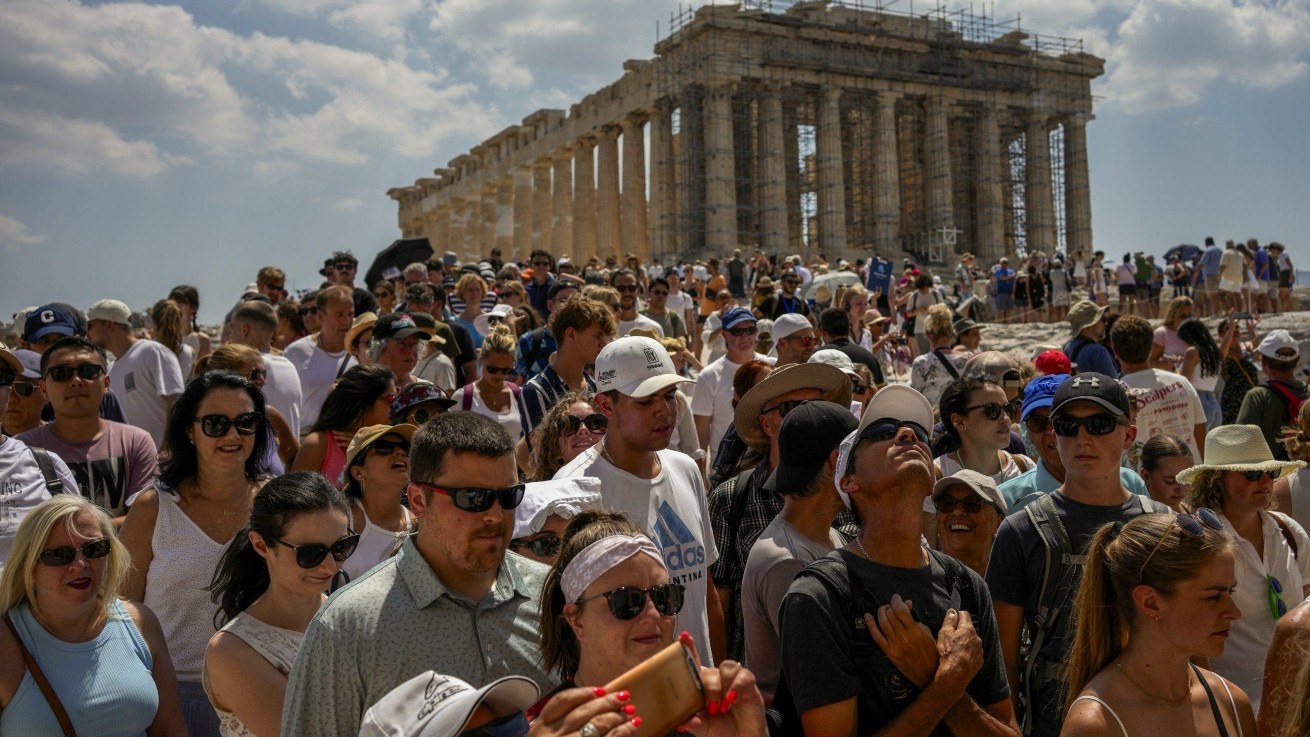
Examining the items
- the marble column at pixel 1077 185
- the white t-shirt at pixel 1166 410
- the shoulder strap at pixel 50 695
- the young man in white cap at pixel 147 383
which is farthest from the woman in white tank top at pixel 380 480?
the marble column at pixel 1077 185

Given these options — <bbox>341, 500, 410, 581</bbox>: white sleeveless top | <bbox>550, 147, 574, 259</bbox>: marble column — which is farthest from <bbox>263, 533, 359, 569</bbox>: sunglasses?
<bbox>550, 147, 574, 259</bbox>: marble column

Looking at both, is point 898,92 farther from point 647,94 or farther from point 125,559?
point 125,559

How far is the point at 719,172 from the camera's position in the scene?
4025 cm

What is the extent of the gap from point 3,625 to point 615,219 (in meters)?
44.7

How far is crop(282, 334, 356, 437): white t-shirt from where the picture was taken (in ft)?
27.0

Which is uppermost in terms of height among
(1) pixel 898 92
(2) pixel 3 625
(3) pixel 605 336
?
(1) pixel 898 92

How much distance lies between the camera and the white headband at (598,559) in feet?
9.93

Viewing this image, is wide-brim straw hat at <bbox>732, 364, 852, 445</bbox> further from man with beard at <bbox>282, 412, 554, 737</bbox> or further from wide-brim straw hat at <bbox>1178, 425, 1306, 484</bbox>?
man with beard at <bbox>282, 412, 554, 737</bbox>

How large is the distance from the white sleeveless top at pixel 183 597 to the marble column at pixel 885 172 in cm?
4077

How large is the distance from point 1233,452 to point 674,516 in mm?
2654

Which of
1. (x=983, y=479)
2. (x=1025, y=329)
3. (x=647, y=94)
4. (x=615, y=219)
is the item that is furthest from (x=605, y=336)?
(x=615, y=219)

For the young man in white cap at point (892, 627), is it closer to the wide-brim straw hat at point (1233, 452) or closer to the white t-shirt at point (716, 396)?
the wide-brim straw hat at point (1233, 452)

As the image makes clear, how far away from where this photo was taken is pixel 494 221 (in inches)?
2343

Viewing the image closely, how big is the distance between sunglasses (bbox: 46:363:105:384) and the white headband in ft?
Result: 12.7
